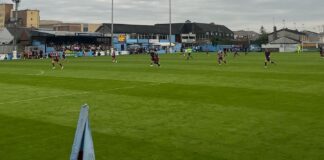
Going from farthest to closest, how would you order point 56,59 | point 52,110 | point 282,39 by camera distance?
point 282,39 < point 56,59 < point 52,110

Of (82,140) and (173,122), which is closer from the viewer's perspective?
(82,140)

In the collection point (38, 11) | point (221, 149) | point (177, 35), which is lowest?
point (221, 149)

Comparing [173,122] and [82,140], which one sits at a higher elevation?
[82,140]

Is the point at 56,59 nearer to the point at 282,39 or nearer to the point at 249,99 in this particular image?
the point at 249,99

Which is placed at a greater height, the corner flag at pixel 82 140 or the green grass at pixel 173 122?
the corner flag at pixel 82 140

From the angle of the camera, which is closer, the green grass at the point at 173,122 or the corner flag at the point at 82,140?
the corner flag at the point at 82,140

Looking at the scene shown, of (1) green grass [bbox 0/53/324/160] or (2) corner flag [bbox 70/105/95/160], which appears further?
(1) green grass [bbox 0/53/324/160]

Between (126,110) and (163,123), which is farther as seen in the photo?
(126,110)

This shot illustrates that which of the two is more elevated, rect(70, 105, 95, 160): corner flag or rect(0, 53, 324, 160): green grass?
rect(70, 105, 95, 160): corner flag

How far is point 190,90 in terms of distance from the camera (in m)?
21.0

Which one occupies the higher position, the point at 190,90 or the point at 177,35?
the point at 177,35

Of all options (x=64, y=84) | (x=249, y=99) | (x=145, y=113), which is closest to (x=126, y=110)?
(x=145, y=113)

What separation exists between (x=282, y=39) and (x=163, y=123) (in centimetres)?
13144

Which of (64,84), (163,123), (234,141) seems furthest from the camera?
(64,84)
